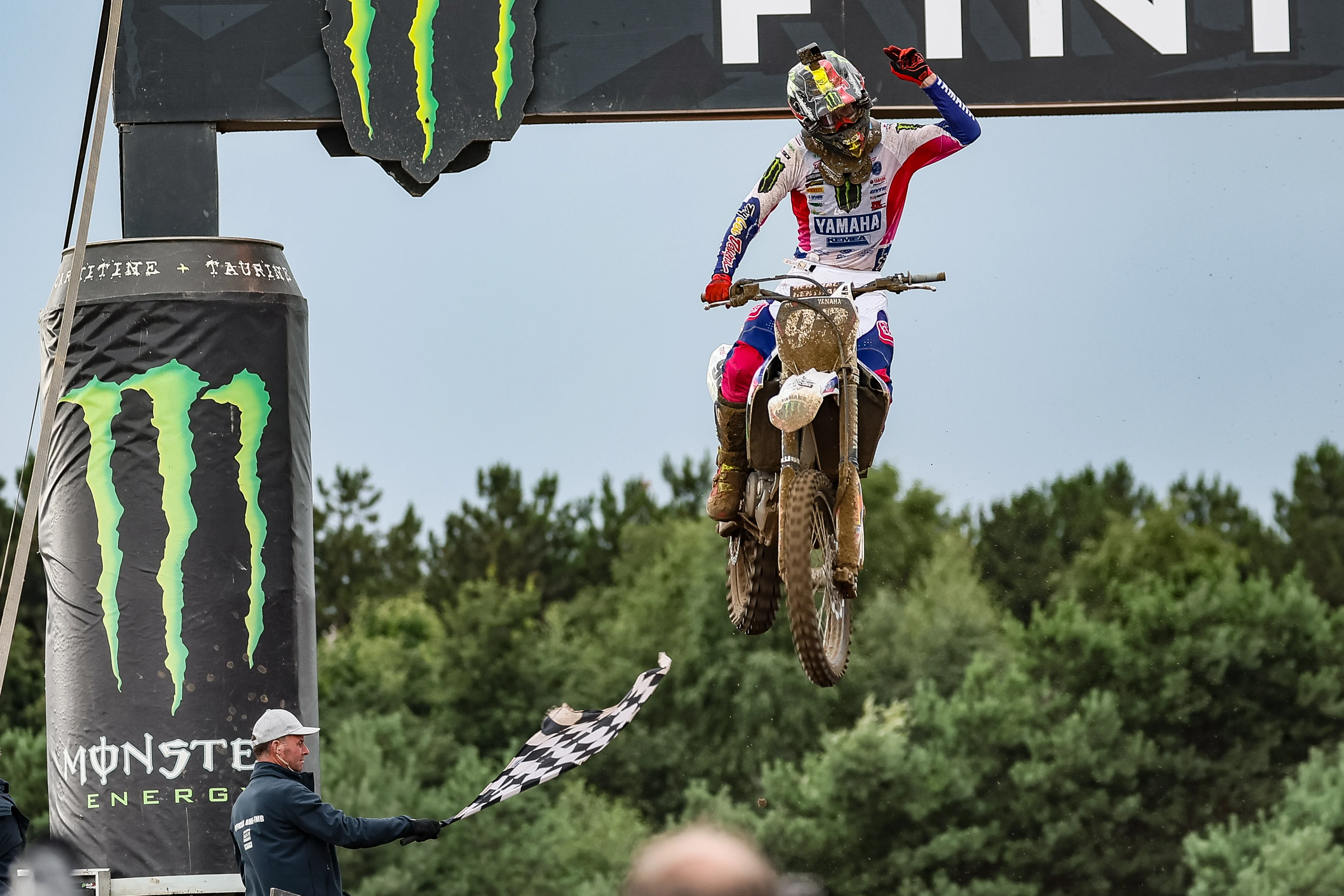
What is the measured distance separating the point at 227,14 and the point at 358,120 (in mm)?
693

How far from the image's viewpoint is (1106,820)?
35.6 metres

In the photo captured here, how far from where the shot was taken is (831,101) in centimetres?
804

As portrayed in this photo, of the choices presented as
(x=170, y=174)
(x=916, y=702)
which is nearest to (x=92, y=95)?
(x=170, y=174)

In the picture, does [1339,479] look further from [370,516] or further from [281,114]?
[281,114]

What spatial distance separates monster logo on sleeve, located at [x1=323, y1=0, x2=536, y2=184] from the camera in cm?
869

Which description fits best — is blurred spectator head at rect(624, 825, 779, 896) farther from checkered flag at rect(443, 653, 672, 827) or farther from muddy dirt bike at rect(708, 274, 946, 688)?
muddy dirt bike at rect(708, 274, 946, 688)

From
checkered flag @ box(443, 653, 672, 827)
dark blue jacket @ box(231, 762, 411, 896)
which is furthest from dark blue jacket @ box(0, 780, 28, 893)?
checkered flag @ box(443, 653, 672, 827)

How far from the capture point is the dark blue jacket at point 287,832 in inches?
260

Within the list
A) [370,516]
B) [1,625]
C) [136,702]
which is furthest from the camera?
[370,516]

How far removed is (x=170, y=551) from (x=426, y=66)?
7.50 ft

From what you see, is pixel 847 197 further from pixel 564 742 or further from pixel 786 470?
pixel 564 742

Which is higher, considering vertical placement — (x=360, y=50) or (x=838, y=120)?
(x=360, y=50)

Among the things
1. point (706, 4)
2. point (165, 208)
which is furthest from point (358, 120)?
point (706, 4)

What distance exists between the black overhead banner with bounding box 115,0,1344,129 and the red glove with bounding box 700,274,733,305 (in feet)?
3.60
